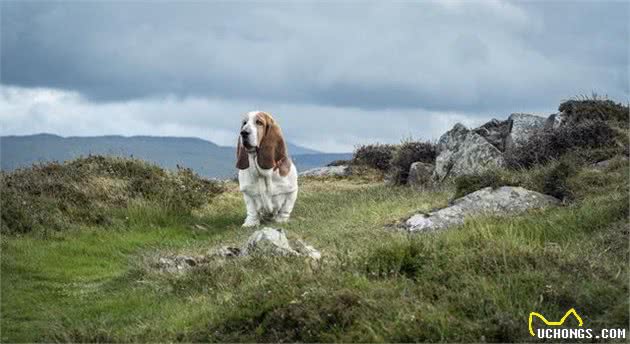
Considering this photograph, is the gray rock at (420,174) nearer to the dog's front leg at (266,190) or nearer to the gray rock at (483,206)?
the dog's front leg at (266,190)

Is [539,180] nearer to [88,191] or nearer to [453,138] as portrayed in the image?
[453,138]

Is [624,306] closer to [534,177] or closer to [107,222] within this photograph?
[534,177]

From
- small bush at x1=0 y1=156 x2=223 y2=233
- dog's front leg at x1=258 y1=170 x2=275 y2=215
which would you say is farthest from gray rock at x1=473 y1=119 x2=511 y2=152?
dog's front leg at x1=258 y1=170 x2=275 y2=215

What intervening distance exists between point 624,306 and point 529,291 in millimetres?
884

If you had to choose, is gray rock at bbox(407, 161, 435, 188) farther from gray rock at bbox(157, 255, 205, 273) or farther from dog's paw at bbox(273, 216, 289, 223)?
gray rock at bbox(157, 255, 205, 273)

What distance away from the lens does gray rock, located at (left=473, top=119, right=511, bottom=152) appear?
24.5 m

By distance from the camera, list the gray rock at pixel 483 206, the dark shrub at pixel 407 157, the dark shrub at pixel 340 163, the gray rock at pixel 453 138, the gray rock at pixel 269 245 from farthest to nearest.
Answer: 1. the dark shrub at pixel 340 163
2. the dark shrub at pixel 407 157
3. the gray rock at pixel 453 138
4. the gray rock at pixel 483 206
5. the gray rock at pixel 269 245

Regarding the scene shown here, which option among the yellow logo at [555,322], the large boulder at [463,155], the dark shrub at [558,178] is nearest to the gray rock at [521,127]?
the large boulder at [463,155]

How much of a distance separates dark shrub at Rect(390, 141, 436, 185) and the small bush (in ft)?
15.8

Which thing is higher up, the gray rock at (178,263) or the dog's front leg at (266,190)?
the dog's front leg at (266,190)

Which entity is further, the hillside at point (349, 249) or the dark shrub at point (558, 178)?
the dark shrub at point (558, 178)

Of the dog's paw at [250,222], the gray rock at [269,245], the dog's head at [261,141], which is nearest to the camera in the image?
the gray rock at [269,245]

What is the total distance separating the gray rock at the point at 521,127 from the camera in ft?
77.0

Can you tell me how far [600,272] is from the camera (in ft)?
30.3
